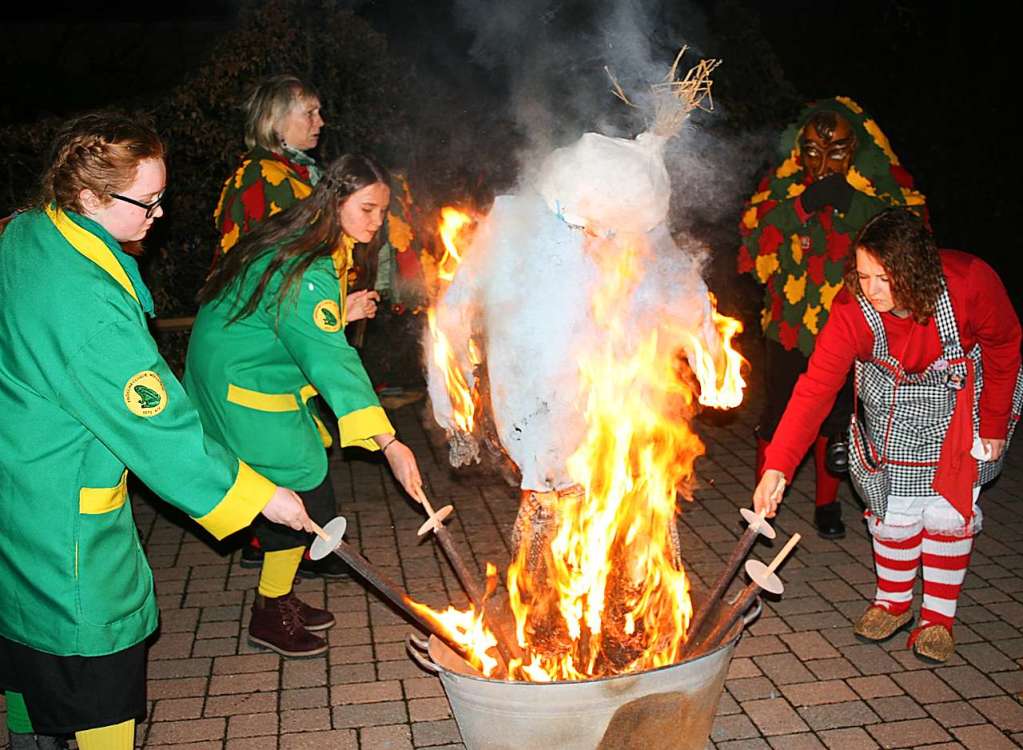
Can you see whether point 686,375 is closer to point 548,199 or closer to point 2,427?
point 548,199

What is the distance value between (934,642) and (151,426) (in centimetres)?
326

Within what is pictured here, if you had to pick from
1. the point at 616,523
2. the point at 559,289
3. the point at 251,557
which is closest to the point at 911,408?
the point at 616,523

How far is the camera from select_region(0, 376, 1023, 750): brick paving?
13.1ft

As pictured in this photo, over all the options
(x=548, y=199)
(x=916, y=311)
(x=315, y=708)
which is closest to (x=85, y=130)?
(x=548, y=199)

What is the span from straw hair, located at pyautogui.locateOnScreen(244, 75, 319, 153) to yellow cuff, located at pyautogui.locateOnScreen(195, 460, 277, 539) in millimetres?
2736

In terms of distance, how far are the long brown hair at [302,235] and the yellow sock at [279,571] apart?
3.44 feet

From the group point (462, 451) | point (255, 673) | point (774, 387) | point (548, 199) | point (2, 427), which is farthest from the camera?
point (774, 387)

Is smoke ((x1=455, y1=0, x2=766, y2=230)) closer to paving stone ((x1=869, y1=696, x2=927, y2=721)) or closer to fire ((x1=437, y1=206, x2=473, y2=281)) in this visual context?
fire ((x1=437, y1=206, x2=473, y2=281))

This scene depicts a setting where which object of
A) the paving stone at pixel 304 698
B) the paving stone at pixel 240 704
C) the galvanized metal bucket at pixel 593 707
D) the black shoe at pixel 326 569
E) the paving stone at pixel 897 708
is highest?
the galvanized metal bucket at pixel 593 707

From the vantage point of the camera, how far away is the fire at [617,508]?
385 centimetres

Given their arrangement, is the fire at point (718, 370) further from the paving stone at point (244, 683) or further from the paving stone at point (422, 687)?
the paving stone at point (244, 683)

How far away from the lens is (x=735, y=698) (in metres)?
4.22

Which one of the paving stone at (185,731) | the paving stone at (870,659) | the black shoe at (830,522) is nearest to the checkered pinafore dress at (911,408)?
the paving stone at (870,659)

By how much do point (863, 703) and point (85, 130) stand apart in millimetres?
3362
